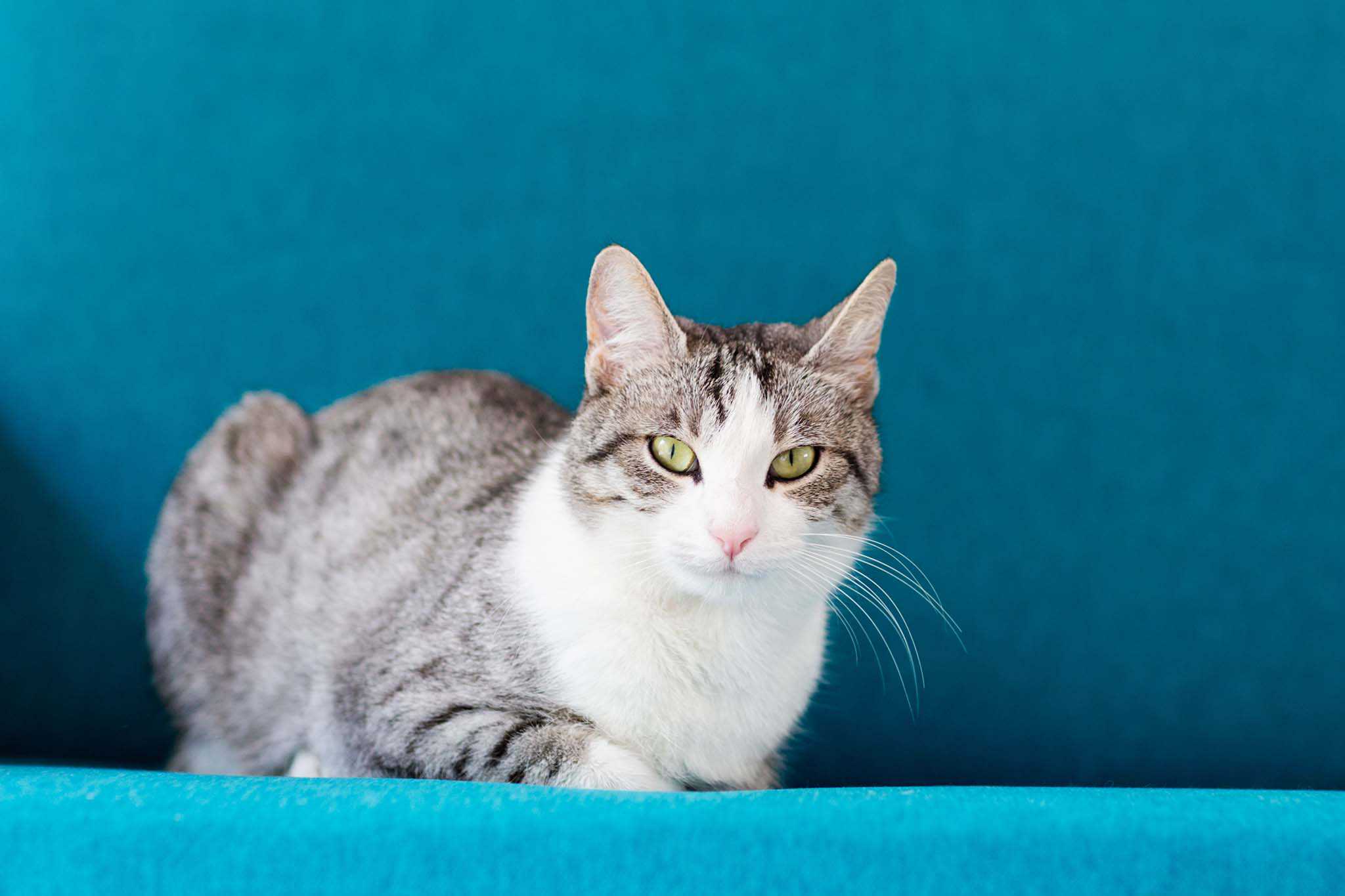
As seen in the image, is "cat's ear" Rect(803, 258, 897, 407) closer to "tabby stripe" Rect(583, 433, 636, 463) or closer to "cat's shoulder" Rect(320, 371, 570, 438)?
"tabby stripe" Rect(583, 433, 636, 463)

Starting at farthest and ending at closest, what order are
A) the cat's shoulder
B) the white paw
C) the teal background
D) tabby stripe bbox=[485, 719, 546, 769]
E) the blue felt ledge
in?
1. the teal background
2. the cat's shoulder
3. the white paw
4. tabby stripe bbox=[485, 719, 546, 769]
5. the blue felt ledge

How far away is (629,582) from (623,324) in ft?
1.13

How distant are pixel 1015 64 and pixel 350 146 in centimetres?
139

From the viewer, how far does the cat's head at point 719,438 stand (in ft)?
4.25

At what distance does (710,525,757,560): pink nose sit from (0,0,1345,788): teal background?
1.04m

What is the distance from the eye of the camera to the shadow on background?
2326 millimetres

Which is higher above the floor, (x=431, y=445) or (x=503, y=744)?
(x=431, y=445)

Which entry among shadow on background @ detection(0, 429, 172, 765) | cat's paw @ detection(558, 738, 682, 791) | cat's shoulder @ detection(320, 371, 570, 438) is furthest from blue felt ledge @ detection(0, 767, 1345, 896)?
shadow on background @ detection(0, 429, 172, 765)

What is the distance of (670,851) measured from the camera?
3.62ft

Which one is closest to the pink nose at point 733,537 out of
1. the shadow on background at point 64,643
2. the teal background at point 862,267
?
the teal background at point 862,267

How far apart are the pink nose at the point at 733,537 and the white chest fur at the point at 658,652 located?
135 millimetres

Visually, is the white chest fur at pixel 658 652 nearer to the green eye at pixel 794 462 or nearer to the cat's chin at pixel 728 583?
the cat's chin at pixel 728 583

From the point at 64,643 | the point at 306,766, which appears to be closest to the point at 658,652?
the point at 306,766

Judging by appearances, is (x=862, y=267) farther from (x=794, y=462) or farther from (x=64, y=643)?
(x=64, y=643)
